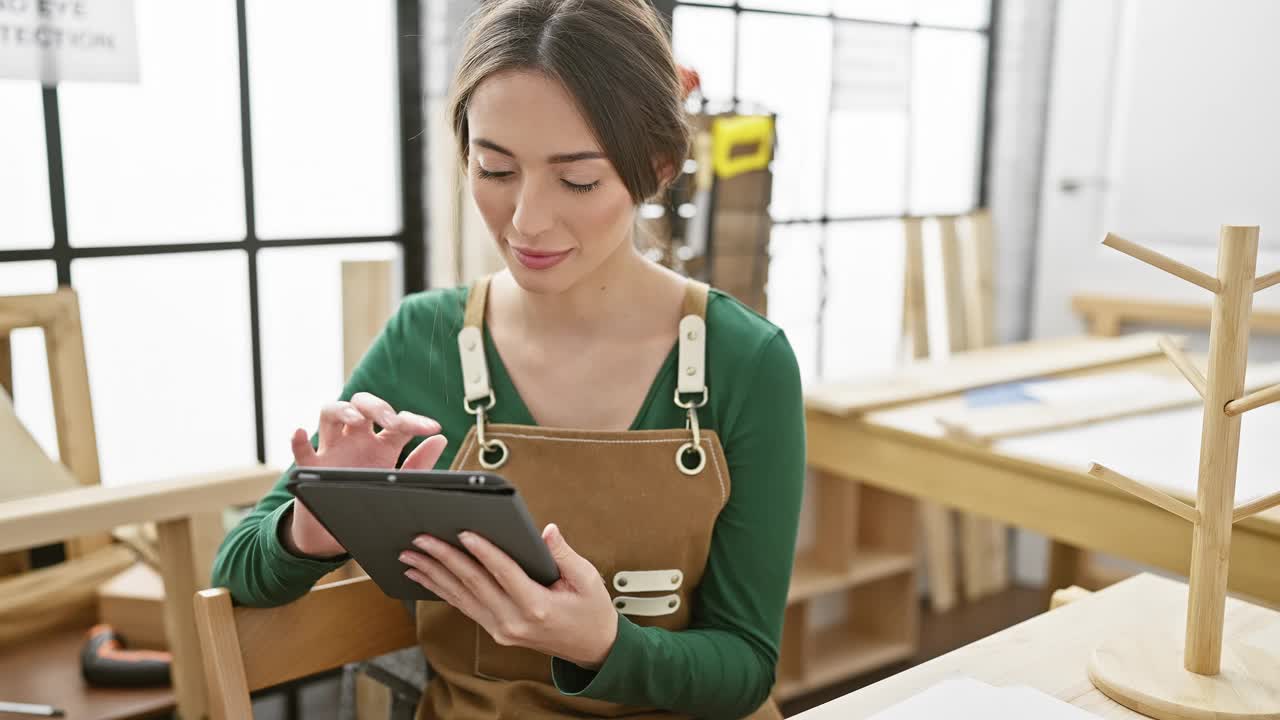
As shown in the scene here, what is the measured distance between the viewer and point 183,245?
2.21 metres

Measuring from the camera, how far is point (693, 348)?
1334mm

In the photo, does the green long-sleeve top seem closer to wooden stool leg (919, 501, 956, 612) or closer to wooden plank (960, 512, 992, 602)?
wooden stool leg (919, 501, 956, 612)

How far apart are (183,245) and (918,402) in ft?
5.14

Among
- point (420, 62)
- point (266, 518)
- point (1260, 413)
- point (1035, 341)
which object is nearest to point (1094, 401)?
point (1260, 413)

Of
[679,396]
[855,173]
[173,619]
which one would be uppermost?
[855,173]

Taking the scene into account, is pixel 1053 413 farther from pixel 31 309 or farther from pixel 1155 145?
pixel 31 309

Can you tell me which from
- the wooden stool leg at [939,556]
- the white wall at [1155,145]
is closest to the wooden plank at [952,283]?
the white wall at [1155,145]

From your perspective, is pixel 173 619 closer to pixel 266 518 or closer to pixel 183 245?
pixel 266 518

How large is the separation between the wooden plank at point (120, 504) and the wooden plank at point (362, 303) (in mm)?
282

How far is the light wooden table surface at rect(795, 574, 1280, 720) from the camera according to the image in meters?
1.03

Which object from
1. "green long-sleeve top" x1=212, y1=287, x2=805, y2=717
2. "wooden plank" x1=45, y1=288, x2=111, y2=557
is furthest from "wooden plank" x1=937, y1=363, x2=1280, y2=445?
"wooden plank" x1=45, y1=288, x2=111, y2=557

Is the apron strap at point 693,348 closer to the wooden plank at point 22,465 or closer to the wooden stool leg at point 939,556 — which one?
the wooden plank at point 22,465

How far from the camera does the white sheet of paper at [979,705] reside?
97 cm

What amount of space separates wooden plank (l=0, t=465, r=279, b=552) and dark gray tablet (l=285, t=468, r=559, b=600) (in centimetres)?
74
